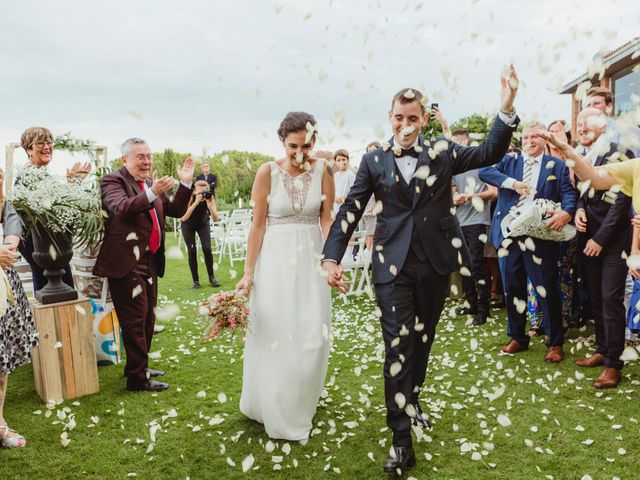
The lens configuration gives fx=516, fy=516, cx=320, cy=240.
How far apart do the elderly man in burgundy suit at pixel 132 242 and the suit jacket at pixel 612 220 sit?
3.29 metres

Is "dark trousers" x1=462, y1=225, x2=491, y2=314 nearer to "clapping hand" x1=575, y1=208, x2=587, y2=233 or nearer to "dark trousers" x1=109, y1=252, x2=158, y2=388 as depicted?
"clapping hand" x1=575, y1=208, x2=587, y2=233

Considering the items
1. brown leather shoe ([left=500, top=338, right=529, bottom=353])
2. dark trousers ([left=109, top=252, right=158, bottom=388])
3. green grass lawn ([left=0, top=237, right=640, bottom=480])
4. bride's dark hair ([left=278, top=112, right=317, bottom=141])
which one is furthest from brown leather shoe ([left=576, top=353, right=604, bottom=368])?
dark trousers ([left=109, top=252, right=158, bottom=388])

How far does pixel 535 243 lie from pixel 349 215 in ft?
7.19

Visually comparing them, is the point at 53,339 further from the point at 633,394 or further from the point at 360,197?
the point at 633,394

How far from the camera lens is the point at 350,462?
2.97 metres

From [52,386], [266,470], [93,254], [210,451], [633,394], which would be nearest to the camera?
[266,470]

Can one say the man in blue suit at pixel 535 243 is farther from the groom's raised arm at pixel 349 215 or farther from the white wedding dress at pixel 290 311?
the white wedding dress at pixel 290 311

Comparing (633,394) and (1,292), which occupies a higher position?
(1,292)

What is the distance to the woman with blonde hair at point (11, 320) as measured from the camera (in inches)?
127

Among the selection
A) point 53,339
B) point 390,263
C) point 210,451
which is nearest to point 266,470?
point 210,451

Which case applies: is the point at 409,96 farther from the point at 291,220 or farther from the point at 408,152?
the point at 291,220

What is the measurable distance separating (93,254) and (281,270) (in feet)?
7.64

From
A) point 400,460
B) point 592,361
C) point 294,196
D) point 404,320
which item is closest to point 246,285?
point 294,196

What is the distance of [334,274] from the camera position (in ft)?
A: 9.77
